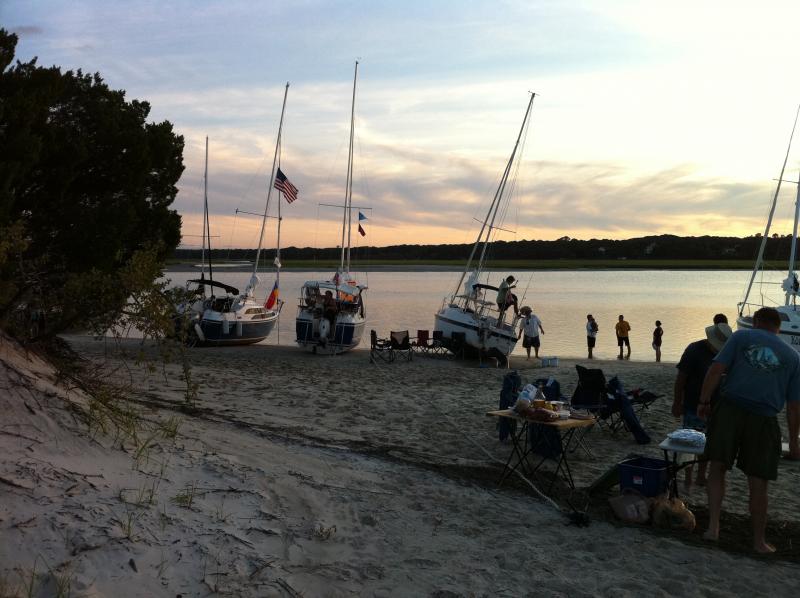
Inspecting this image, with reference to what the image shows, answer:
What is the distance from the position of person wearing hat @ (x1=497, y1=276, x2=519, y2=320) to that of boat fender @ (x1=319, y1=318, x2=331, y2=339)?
4.96 metres

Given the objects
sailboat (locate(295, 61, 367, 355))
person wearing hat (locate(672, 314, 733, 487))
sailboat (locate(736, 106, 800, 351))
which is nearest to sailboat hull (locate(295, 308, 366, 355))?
sailboat (locate(295, 61, 367, 355))

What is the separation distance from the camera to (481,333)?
19.5 m

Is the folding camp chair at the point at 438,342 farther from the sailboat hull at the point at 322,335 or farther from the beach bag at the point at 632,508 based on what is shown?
the beach bag at the point at 632,508

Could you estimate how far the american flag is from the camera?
23891 mm

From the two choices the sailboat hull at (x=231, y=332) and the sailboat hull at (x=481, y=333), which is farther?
the sailboat hull at (x=231, y=332)

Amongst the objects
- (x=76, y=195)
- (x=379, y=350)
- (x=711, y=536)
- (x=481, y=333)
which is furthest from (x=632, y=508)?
(x=481, y=333)

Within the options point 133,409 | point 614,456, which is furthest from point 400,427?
point 133,409

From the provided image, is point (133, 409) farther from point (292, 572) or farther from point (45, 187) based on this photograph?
point (45, 187)

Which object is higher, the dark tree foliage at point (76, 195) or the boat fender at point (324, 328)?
the dark tree foliage at point (76, 195)

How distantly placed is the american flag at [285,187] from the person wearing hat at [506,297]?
8.50 meters

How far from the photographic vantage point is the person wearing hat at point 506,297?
19702mm

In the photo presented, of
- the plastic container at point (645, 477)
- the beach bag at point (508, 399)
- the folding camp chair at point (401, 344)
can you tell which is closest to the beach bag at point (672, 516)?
the plastic container at point (645, 477)

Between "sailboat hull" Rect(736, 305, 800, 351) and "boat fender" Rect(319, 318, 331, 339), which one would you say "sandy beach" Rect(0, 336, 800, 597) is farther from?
"sailboat hull" Rect(736, 305, 800, 351)

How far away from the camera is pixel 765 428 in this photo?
5043 millimetres
